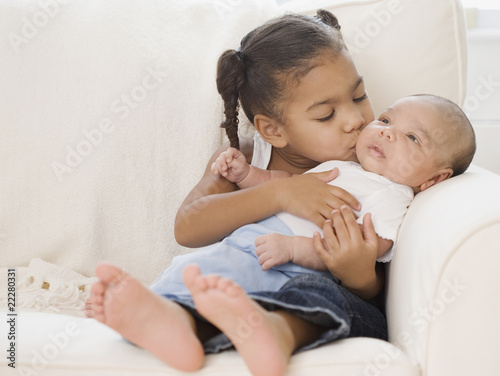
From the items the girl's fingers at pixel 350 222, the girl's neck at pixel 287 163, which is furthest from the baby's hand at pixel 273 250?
the girl's neck at pixel 287 163

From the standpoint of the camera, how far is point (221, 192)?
1.36 meters

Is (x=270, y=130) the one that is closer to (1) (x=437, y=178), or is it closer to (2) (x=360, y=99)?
(2) (x=360, y=99)

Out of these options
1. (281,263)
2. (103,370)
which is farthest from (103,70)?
(103,370)

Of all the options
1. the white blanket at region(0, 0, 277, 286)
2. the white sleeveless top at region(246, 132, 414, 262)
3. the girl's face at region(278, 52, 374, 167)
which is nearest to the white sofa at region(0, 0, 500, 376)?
the white blanket at region(0, 0, 277, 286)

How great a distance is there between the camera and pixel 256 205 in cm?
124

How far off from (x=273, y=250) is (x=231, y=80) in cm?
42

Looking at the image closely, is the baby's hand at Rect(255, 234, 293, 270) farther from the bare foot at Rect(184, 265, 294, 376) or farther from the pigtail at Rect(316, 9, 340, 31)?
the pigtail at Rect(316, 9, 340, 31)

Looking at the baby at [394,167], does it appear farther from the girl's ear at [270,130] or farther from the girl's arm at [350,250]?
the girl's ear at [270,130]

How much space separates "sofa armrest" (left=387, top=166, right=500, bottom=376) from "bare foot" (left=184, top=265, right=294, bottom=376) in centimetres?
22

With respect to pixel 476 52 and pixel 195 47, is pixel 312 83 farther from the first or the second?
pixel 476 52

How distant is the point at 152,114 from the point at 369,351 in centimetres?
85

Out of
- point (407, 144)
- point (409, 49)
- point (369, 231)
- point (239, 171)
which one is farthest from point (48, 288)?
point (409, 49)

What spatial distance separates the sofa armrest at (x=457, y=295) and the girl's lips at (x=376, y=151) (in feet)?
0.91

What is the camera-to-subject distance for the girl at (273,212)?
2.87 feet
